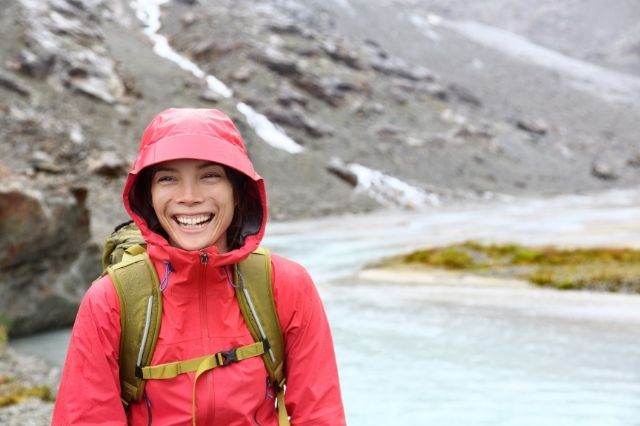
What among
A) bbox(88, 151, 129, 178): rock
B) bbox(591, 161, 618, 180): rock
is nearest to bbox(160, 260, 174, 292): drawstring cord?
bbox(88, 151, 129, 178): rock

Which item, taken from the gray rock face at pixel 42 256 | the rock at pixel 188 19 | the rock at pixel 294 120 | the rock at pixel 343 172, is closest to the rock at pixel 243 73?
the rock at pixel 294 120

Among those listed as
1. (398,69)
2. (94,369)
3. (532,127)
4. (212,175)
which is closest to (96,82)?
(398,69)

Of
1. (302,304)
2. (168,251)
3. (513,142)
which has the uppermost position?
(513,142)

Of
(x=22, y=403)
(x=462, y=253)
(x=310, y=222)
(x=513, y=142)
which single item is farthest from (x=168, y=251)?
(x=513, y=142)

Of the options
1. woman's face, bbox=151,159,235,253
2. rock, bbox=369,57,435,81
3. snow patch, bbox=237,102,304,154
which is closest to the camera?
woman's face, bbox=151,159,235,253

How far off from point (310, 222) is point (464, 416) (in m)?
31.5

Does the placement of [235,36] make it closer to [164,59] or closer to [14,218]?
[164,59]

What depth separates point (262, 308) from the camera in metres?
3.06

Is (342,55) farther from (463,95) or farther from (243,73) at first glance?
(463,95)

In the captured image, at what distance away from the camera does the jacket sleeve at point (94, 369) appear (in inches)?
112

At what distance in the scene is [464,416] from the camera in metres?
8.25

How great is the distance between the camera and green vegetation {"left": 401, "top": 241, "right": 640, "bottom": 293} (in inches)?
704

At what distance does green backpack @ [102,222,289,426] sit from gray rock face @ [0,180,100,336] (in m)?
9.48

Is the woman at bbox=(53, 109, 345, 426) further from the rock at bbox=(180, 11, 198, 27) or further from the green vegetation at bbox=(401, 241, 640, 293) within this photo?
the rock at bbox=(180, 11, 198, 27)
